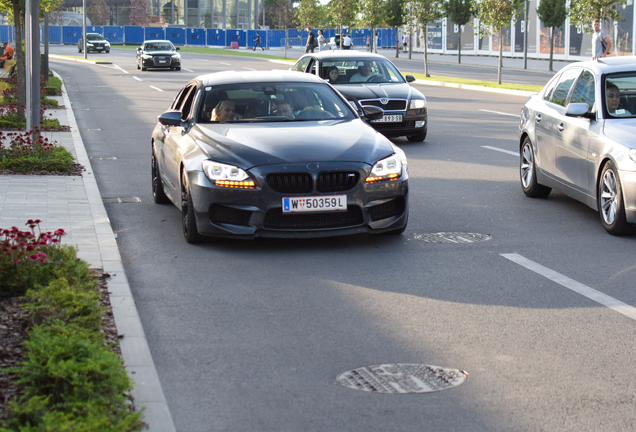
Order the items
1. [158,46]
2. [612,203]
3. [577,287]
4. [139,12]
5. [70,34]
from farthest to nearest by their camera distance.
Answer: [139,12] → [70,34] → [158,46] → [612,203] → [577,287]

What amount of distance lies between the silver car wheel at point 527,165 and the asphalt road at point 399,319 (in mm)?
208

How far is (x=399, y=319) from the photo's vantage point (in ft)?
19.6

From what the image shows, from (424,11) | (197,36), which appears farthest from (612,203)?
(197,36)

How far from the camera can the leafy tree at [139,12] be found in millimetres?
116625

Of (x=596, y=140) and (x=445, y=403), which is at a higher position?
(x=596, y=140)

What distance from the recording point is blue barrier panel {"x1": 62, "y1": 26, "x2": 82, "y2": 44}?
4085 inches

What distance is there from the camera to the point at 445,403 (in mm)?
4504

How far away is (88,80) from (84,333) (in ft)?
116

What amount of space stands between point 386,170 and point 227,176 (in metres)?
1.36

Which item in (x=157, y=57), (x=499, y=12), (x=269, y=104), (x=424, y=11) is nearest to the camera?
(x=269, y=104)

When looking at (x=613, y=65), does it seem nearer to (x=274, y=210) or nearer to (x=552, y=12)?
(x=274, y=210)

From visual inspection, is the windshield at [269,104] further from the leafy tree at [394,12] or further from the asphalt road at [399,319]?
the leafy tree at [394,12]

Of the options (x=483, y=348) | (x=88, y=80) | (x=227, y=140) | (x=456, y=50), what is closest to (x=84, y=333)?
(x=483, y=348)

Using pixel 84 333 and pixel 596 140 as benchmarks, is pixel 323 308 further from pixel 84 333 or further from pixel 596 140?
pixel 596 140
